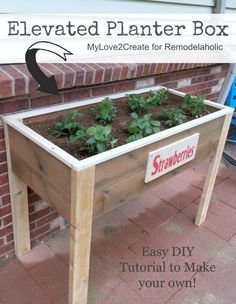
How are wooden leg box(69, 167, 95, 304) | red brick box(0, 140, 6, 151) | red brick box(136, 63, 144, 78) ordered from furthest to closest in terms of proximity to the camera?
red brick box(136, 63, 144, 78)
red brick box(0, 140, 6, 151)
wooden leg box(69, 167, 95, 304)

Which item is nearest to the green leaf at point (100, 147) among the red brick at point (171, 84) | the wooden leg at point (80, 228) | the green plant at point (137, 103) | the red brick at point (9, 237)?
the wooden leg at point (80, 228)

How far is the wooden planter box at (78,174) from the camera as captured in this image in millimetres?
1171

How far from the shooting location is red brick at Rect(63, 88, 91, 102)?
1.69 metres

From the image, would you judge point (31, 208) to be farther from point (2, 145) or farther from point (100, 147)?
point (100, 147)

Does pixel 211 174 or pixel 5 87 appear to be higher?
pixel 5 87

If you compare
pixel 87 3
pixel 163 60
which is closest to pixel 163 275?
pixel 163 60

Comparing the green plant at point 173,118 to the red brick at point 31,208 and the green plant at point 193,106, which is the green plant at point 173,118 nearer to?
the green plant at point 193,106

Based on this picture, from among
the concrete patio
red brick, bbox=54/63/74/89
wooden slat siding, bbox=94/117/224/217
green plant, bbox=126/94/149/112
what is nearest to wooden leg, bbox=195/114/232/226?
the concrete patio

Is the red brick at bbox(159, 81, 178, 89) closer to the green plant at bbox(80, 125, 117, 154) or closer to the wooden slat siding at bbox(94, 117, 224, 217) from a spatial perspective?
the wooden slat siding at bbox(94, 117, 224, 217)

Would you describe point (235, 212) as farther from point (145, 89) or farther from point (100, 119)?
point (100, 119)

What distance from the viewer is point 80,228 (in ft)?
4.02

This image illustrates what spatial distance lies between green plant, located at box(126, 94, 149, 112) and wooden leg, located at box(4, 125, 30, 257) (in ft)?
2.30

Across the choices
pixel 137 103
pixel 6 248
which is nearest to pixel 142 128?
pixel 137 103

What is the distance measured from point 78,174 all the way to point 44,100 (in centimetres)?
65
